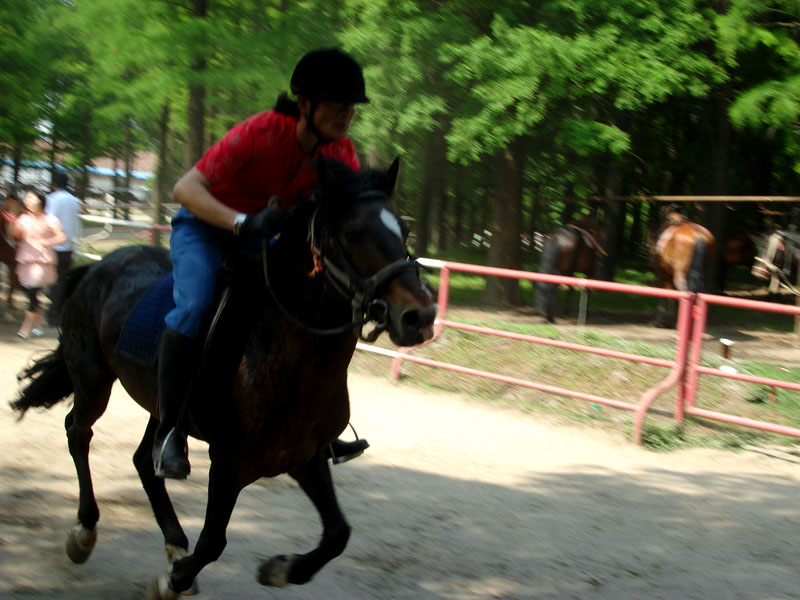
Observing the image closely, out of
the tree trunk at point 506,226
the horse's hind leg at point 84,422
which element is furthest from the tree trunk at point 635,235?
the horse's hind leg at point 84,422

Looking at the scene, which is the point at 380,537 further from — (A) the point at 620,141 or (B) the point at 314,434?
(A) the point at 620,141

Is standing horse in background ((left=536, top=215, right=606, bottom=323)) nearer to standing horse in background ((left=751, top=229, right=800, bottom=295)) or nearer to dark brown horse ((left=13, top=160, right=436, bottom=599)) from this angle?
standing horse in background ((left=751, top=229, right=800, bottom=295))

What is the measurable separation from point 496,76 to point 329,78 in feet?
38.3

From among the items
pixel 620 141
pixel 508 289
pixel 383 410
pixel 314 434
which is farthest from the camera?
pixel 508 289

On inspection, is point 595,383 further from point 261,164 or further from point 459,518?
point 261,164

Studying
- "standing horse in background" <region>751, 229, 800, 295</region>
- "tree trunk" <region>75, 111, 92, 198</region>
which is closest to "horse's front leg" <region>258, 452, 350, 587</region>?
"standing horse in background" <region>751, 229, 800, 295</region>

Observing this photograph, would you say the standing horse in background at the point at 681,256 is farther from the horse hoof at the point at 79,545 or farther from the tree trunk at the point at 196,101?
the horse hoof at the point at 79,545

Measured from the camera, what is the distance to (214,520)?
12.6 feet

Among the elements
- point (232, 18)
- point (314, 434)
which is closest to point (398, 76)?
point (232, 18)

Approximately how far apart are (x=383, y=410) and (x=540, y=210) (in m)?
26.4

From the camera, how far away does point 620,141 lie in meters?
15.1

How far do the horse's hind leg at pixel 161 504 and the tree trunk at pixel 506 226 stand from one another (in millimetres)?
13607

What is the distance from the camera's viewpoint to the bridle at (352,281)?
126 inches

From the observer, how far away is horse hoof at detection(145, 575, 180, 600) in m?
4.01
